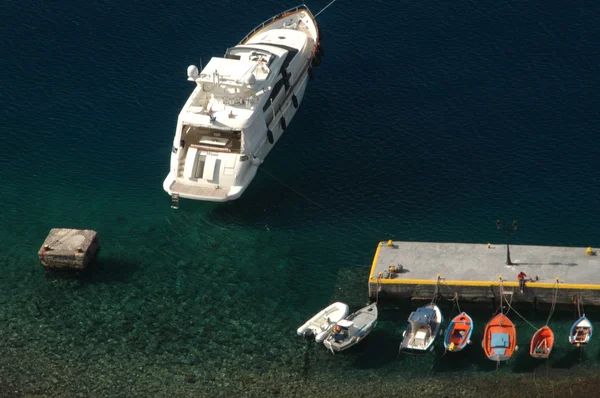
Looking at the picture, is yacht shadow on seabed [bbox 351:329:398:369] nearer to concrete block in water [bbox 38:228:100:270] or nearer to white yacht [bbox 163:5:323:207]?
white yacht [bbox 163:5:323:207]

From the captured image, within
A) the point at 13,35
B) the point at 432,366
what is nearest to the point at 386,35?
the point at 13,35

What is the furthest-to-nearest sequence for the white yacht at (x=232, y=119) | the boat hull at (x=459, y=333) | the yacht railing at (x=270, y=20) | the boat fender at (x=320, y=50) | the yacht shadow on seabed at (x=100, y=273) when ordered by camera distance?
the yacht railing at (x=270, y=20), the boat fender at (x=320, y=50), the white yacht at (x=232, y=119), the yacht shadow on seabed at (x=100, y=273), the boat hull at (x=459, y=333)

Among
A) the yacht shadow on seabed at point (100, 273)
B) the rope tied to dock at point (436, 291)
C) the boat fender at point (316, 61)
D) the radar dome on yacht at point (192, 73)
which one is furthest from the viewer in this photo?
the boat fender at point (316, 61)

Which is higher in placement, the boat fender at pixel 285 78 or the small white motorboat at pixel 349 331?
the boat fender at pixel 285 78

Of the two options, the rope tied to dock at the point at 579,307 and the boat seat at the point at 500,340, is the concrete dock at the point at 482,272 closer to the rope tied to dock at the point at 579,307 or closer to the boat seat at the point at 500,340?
the rope tied to dock at the point at 579,307

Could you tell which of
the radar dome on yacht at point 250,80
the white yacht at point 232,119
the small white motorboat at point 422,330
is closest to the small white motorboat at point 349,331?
the small white motorboat at point 422,330

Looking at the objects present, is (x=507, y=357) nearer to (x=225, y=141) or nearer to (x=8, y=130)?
(x=225, y=141)

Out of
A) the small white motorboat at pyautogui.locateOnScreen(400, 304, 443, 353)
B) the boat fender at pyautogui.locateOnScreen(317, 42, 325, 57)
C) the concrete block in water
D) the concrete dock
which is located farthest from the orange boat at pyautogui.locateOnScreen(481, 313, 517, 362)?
the boat fender at pyautogui.locateOnScreen(317, 42, 325, 57)

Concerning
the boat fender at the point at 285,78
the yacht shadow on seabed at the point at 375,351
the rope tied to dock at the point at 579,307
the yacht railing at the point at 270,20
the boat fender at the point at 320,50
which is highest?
the yacht railing at the point at 270,20
